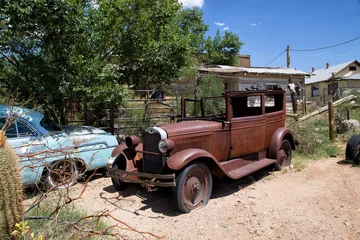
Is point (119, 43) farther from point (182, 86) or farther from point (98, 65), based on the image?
point (182, 86)

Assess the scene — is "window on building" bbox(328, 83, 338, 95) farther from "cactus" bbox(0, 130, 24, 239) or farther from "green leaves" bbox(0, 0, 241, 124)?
"cactus" bbox(0, 130, 24, 239)

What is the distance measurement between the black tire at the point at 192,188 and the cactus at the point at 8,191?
219cm

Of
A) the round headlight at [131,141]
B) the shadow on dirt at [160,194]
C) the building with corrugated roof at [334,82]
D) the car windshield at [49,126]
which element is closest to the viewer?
the shadow on dirt at [160,194]

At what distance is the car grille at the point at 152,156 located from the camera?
443cm

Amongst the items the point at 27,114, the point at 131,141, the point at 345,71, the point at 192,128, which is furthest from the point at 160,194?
the point at 345,71

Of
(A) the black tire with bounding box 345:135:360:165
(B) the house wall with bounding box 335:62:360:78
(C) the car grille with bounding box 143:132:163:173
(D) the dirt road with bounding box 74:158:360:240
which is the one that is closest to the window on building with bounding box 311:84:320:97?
(B) the house wall with bounding box 335:62:360:78

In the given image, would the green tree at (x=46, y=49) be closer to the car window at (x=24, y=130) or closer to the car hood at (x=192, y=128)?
the car window at (x=24, y=130)

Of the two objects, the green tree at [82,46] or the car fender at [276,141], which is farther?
the car fender at [276,141]

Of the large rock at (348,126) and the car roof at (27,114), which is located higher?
the car roof at (27,114)

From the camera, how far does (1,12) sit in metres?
5.21

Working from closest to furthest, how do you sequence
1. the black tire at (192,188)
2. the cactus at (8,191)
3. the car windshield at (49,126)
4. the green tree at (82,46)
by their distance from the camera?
the cactus at (8,191)
the black tire at (192,188)
the car windshield at (49,126)
the green tree at (82,46)

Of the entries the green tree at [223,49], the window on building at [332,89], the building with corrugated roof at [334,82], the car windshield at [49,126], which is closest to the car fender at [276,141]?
the car windshield at [49,126]

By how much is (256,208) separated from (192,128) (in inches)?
65.8

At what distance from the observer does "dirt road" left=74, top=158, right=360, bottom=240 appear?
3.46m
